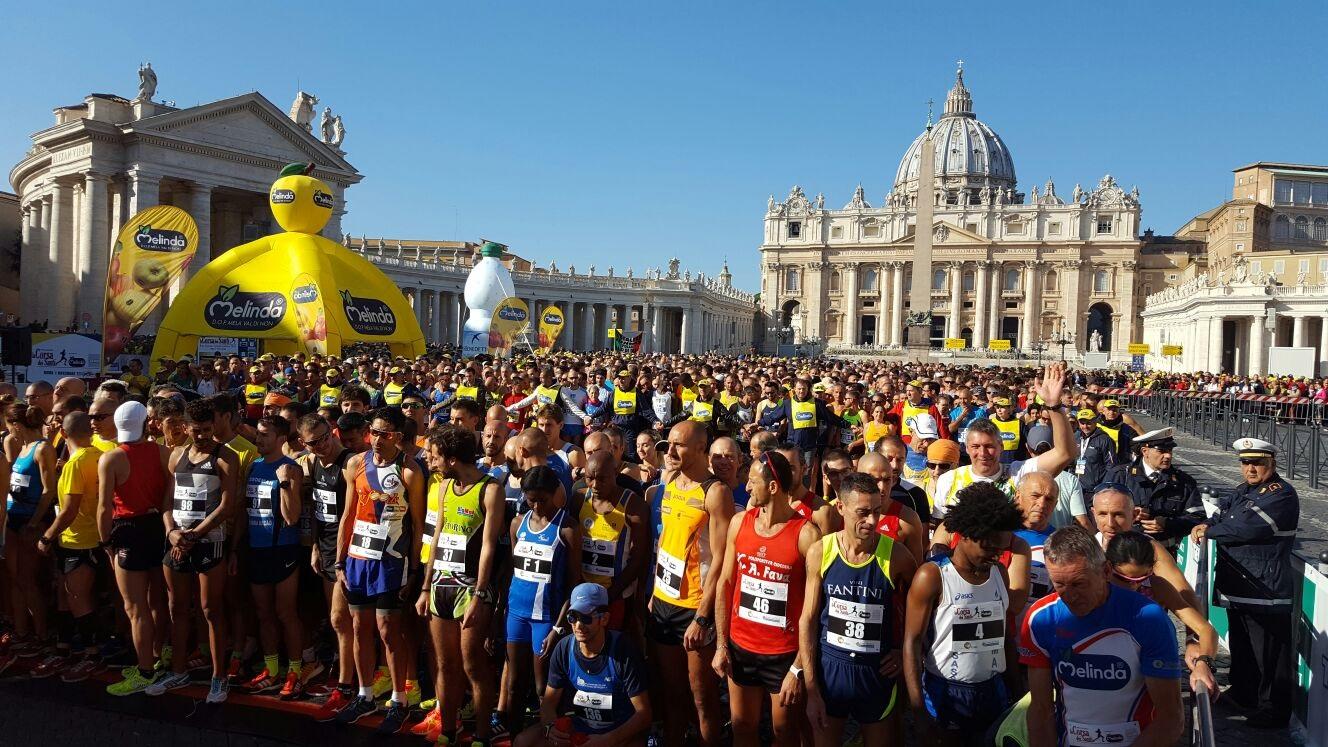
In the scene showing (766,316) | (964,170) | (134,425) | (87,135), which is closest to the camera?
(134,425)

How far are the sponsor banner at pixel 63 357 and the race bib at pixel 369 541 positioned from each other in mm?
13664

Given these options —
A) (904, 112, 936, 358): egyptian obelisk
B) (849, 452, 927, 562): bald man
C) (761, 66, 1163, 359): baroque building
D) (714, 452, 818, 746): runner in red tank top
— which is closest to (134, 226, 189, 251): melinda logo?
(714, 452, 818, 746): runner in red tank top

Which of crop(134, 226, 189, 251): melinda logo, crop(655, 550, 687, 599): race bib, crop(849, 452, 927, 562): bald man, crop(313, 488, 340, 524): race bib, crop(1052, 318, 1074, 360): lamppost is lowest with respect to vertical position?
crop(655, 550, 687, 599): race bib

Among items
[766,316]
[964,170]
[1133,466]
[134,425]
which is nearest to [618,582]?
[134,425]

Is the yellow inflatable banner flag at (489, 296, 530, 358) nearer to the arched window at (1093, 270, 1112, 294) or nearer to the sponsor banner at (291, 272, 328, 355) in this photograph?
the sponsor banner at (291, 272, 328, 355)

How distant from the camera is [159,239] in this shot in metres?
19.2

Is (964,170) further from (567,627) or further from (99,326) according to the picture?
(567,627)

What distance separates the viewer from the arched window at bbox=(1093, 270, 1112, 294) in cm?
9550

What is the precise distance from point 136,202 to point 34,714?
39.6 meters

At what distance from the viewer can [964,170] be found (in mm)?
119125


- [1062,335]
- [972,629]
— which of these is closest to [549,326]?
[972,629]

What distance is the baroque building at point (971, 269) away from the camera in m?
95.5

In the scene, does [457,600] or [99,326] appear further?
[99,326]

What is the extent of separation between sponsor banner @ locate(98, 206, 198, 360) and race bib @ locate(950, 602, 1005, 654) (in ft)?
60.4
